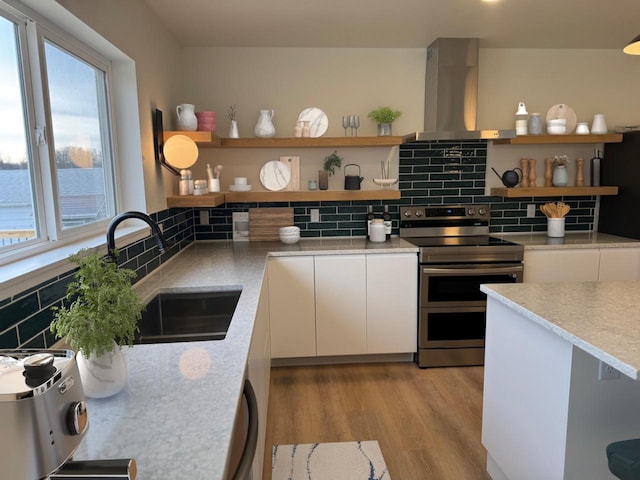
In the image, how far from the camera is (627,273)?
132 inches

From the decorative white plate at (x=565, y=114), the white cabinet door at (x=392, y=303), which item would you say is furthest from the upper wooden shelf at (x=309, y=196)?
the decorative white plate at (x=565, y=114)

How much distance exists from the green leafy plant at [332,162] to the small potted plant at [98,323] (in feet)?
8.55

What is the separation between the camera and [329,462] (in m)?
2.25

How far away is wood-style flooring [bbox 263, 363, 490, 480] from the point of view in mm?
2254

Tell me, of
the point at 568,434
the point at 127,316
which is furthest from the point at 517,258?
the point at 127,316

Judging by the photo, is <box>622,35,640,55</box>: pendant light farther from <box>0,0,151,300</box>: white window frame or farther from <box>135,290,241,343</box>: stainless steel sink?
<box>0,0,151,300</box>: white window frame

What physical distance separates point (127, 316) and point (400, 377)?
95.1 inches

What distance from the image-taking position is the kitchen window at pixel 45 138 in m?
1.59

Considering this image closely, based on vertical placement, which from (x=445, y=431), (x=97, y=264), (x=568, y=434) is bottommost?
(x=445, y=431)

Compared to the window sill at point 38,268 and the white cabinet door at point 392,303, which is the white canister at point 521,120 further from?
A: the window sill at point 38,268

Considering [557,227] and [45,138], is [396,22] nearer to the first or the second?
[557,227]

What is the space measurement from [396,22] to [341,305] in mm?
1935

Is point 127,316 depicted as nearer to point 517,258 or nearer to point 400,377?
point 400,377

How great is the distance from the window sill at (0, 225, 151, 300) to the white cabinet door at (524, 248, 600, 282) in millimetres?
2754
